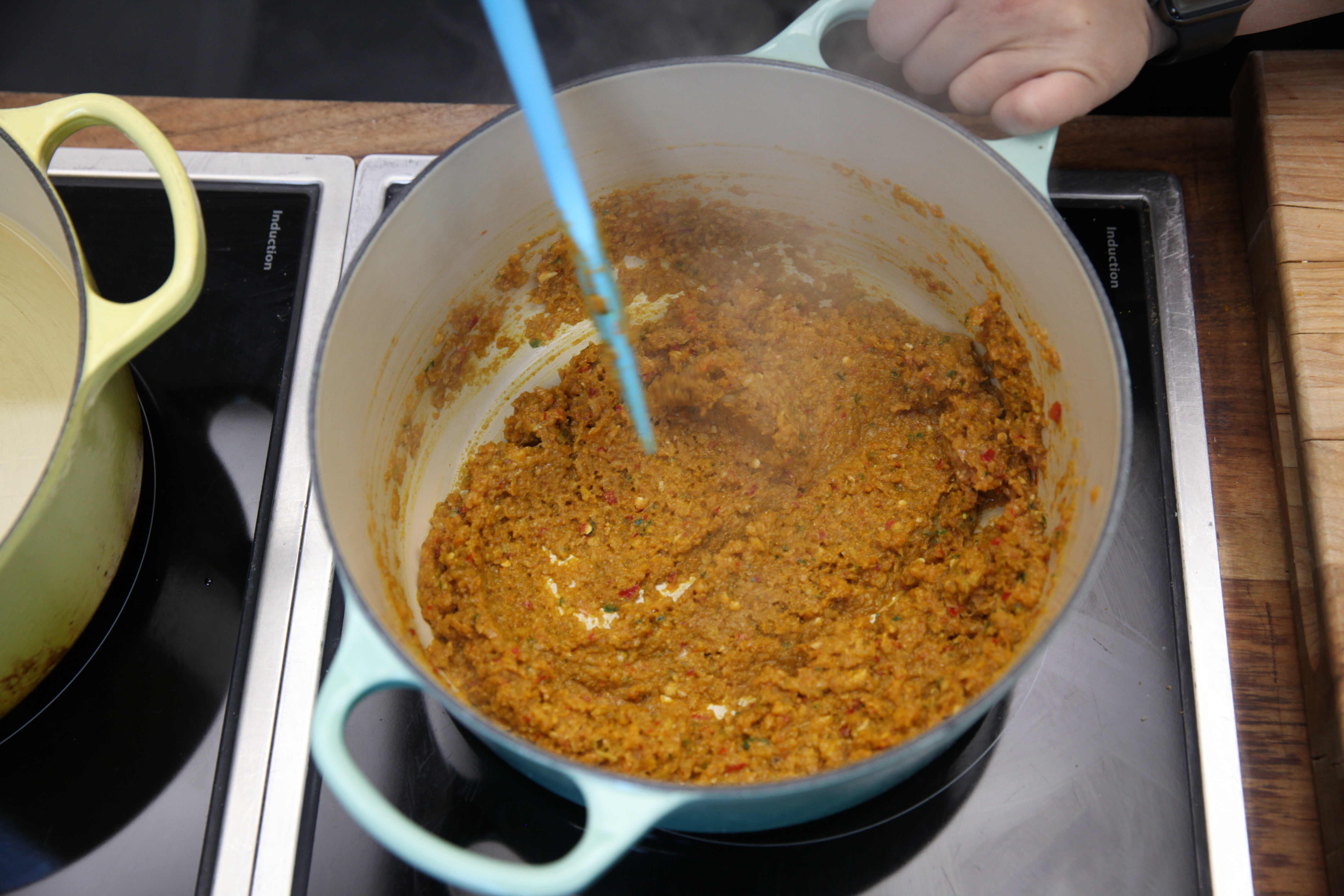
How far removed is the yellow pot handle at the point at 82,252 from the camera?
111cm

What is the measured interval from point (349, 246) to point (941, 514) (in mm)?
1169

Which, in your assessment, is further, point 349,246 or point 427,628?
point 349,246

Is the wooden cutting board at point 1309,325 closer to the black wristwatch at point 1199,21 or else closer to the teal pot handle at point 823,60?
the black wristwatch at point 1199,21

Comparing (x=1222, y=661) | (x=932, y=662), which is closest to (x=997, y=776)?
(x=932, y=662)

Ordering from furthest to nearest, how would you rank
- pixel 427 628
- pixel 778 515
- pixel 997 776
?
pixel 778 515 < pixel 427 628 < pixel 997 776

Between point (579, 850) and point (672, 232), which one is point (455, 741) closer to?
point (579, 850)

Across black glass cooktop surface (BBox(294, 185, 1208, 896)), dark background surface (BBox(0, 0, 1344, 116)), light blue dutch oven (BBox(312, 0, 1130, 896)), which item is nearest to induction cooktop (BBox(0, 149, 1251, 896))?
black glass cooktop surface (BBox(294, 185, 1208, 896))

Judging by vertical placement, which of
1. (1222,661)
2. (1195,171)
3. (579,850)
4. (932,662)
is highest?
(579,850)

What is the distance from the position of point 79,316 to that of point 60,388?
388mm

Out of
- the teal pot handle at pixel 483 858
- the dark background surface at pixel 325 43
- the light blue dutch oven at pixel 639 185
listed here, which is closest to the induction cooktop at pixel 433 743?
the light blue dutch oven at pixel 639 185

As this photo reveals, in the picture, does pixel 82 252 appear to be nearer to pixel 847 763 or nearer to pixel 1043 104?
pixel 847 763

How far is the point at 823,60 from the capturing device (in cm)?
131

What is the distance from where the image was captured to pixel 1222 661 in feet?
4.31

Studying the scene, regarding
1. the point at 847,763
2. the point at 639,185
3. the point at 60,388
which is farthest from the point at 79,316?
the point at 847,763
